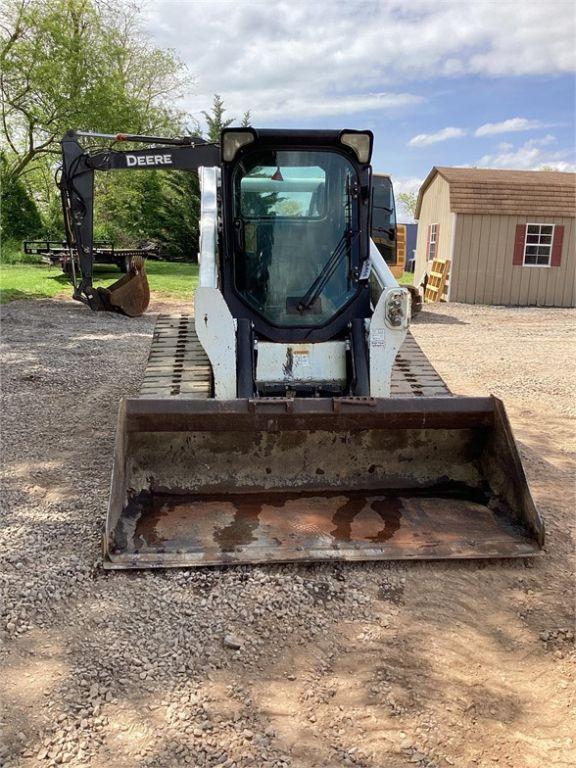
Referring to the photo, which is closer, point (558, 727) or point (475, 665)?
point (558, 727)

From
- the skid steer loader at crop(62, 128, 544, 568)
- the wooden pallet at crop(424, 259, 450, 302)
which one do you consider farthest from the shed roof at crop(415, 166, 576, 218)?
the skid steer loader at crop(62, 128, 544, 568)

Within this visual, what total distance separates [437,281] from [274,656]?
16.8 m

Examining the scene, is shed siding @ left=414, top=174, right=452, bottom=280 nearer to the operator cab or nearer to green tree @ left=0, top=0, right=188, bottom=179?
green tree @ left=0, top=0, right=188, bottom=179

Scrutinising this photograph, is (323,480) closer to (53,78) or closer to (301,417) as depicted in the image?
(301,417)

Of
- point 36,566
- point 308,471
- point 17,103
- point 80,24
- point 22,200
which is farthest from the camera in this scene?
point 22,200

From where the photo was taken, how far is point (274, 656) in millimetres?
2969

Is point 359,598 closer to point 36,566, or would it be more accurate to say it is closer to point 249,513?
point 249,513

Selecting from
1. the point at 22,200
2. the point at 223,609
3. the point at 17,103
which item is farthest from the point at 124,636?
the point at 22,200

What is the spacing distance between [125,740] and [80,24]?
799 inches

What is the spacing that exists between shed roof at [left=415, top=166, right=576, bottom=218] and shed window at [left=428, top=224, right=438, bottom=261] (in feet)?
5.90

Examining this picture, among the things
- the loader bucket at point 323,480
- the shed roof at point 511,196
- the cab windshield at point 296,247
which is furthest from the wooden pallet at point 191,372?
the shed roof at point 511,196

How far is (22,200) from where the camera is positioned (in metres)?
23.0

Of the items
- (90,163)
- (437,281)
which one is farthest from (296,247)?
(437,281)

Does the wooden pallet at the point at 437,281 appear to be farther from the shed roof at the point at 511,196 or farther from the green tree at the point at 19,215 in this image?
the green tree at the point at 19,215
